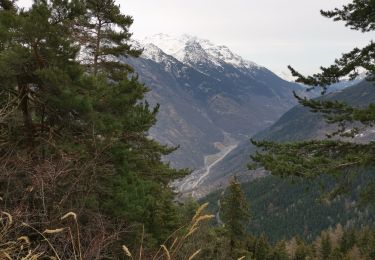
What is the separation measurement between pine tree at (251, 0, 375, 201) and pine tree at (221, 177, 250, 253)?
22.9 metres

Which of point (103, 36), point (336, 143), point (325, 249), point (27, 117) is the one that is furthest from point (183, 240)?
point (325, 249)

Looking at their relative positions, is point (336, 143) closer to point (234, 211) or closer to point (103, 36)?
point (103, 36)

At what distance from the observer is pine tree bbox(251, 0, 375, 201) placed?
1219 cm

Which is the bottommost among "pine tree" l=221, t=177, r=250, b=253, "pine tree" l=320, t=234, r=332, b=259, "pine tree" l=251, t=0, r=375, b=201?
"pine tree" l=320, t=234, r=332, b=259

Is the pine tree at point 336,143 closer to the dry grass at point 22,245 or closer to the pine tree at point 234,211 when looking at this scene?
the dry grass at point 22,245

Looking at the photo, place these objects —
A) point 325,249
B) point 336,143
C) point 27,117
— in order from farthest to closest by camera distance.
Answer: point 325,249
point 27,117
point 336,143

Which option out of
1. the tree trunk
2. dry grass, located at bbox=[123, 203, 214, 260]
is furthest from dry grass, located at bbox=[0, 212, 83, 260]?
the tree trunk

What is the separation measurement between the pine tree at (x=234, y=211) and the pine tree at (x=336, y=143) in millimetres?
22939

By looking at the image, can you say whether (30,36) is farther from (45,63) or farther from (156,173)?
(156,173)

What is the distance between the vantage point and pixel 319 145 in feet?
45.8

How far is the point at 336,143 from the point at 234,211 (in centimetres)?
2497

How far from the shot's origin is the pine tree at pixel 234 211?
1476 inches

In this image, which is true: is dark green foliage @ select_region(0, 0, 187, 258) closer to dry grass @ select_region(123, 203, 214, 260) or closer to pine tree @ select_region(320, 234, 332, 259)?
dry grass @ select_region(123, 203, 214, 260)

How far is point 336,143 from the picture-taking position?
1386 centimetres
